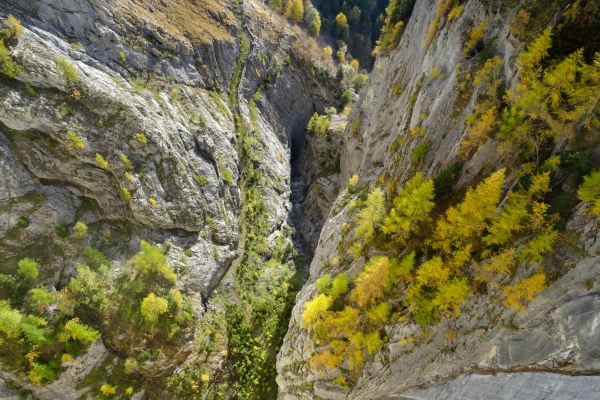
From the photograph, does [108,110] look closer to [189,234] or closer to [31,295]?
[189,234]

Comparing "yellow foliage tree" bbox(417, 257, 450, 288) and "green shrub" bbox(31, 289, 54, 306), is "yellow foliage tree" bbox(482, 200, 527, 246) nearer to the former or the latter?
"yellow foliage tree" bbox(417, 257, 450, 288)

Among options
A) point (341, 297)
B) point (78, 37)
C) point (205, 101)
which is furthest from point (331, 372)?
point (78, 37)

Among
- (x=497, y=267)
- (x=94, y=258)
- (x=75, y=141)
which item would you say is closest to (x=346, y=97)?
(x=75, y=141)

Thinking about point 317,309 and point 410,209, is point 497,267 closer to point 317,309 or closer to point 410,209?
point 410,209

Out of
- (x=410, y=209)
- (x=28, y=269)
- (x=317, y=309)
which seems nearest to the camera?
(x=410, y=209)

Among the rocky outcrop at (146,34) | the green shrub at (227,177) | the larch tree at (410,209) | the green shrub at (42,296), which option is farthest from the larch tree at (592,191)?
the rocky outcrop at (146,34)

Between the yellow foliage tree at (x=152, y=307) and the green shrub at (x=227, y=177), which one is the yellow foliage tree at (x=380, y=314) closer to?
the yellow foliage tree at (x=152, y=307)

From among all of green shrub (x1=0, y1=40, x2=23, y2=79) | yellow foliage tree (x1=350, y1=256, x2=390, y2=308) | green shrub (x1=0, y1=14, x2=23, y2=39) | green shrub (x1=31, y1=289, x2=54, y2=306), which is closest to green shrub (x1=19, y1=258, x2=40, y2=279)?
green shrub (x1=31, y1=289, x2=54, y2=306)
